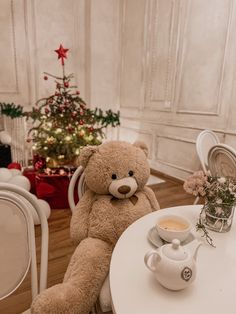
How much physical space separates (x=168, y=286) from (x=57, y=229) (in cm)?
171

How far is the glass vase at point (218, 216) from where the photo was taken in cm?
82

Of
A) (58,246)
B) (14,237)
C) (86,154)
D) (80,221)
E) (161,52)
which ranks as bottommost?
(58,246)

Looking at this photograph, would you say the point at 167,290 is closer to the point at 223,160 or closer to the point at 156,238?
the point at 156,238

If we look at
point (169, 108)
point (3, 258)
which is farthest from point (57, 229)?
point (169, 108)

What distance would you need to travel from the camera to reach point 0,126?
3.58 m

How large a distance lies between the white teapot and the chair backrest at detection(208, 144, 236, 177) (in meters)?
0.97

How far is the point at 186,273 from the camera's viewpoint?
0.55 metres

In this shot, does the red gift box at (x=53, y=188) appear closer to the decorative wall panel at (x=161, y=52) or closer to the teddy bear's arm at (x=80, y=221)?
the teddy bear's arm at (x=80, y=221)

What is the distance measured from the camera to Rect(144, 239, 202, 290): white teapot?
543 millimetres

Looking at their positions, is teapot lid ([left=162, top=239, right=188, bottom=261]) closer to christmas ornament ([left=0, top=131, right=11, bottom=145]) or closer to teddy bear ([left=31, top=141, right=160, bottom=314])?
teddy bear ([left=31, top=141, right=160, bottom=314])

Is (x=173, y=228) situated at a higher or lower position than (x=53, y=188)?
higher

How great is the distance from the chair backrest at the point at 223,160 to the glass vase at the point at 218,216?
0.63 m

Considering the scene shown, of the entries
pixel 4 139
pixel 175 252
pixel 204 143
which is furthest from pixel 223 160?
pixel 4 139

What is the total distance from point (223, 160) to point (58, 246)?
A: 1368 millimetres
